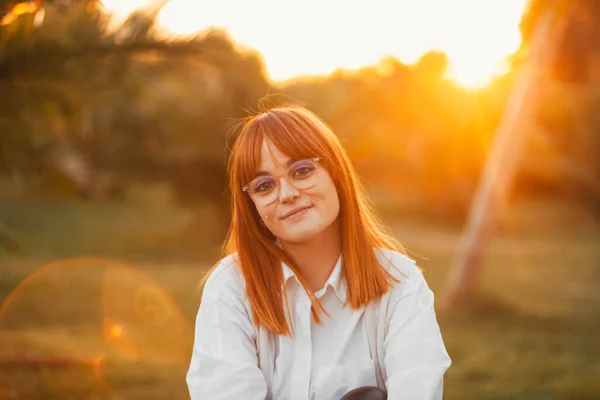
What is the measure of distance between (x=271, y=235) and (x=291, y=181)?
32 cm

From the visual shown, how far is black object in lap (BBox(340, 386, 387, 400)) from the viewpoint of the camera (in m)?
2.23

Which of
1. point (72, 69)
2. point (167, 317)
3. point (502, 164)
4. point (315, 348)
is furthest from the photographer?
point (167, 317)

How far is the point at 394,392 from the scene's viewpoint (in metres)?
2.26

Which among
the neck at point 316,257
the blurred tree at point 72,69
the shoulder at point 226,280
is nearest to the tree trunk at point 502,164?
the blurred tree at point 72,69

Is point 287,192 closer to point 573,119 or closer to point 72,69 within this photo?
point 72,69

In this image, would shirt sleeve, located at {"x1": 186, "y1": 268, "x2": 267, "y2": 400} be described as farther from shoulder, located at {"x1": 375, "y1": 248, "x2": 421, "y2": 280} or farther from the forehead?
shoulder, located at {"x1": 375, "y1": 248, "x2": 421, "y2": 280}

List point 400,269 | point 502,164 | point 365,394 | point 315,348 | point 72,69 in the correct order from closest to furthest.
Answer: point 365,394 < point 315,348 < point 400,269 < point 72,69 < point 502,164

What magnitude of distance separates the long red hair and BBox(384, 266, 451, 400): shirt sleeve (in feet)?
0.35

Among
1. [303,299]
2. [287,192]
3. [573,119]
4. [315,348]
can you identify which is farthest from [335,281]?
[573,119]

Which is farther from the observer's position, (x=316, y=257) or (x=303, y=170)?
(x=316, y=257)

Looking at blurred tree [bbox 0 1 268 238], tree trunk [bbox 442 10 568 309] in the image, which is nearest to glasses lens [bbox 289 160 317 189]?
blurred tree [bbox 0 1 268 238]

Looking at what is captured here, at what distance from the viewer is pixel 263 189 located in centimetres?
249

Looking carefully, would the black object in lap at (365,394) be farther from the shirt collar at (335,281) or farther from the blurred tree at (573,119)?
the blurred tree at (573,119)

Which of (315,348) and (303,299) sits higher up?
(303,299)
